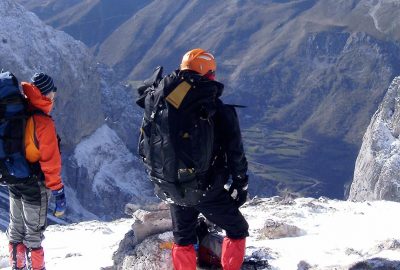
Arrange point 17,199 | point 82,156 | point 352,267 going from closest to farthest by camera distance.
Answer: point 352,267 < point 17,199 < point 82,156

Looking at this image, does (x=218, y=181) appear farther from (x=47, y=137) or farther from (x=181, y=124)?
(x=47, y=137)

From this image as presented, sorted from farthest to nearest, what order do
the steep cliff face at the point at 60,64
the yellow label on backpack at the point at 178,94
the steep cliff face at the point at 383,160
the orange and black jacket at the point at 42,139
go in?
the steep cliff face at the point at 60,64
the steep cliff face at the point at 383,160
the orange and black jacket at the point at 42,139
the yellow label on backpack at the point at 178,94

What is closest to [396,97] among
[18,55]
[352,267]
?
[18,55]

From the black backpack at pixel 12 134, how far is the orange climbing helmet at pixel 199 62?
Result: 2.42m

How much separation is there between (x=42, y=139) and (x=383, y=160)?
5759cm

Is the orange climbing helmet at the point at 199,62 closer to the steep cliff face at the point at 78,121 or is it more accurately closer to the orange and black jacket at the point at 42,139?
the orange and black jacket at the point at 42,139

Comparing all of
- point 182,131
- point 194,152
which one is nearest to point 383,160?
point 194,152

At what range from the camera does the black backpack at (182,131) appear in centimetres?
722

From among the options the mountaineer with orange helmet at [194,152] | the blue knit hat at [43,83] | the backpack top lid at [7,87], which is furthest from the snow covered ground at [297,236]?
the backpack top lid at [7,87]

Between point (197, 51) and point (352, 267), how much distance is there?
11.8 ft

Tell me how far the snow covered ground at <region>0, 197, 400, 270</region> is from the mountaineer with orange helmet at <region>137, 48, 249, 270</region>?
165 centimetres

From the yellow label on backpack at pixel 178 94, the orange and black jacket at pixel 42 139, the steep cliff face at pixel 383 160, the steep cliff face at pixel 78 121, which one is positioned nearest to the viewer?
the yellow label on backpack at pixel 178 94

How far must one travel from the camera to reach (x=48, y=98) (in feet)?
27.8

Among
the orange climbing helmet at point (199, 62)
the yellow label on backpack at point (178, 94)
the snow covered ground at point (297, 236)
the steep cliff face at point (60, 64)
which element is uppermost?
the orange climbing helmet at point (199, 62)
